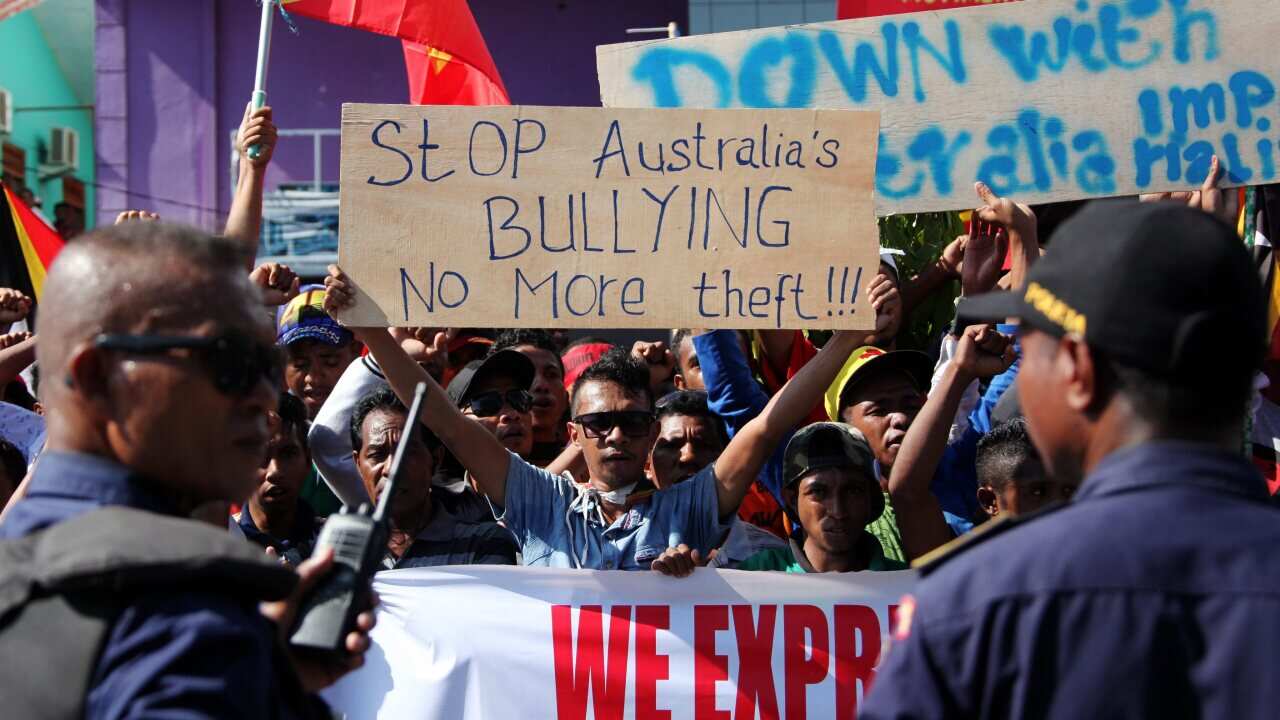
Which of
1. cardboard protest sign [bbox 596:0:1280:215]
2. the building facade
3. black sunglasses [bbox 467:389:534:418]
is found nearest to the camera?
cardboard protest sign [bbox 596:0:1280:215]

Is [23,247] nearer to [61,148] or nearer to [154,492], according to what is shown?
[154,492]

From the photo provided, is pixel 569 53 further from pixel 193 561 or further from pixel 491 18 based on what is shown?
pixel 193 561

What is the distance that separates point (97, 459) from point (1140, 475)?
4.55 ft

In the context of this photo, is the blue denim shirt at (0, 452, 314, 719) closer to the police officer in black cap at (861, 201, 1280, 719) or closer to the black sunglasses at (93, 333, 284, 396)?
the black sunglasses at (93, 333, 284, 396)

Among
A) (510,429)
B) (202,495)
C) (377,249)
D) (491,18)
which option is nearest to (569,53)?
(491,18)

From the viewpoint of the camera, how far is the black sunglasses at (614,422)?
4681 millimetres

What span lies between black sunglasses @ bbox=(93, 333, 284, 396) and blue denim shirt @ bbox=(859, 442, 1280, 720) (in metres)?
0.95

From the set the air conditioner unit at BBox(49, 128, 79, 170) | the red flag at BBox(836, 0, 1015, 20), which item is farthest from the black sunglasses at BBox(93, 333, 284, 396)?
the air conditioner unit at BBox(49, 128, 79, 170)

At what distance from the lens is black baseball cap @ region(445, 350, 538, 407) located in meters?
5.39

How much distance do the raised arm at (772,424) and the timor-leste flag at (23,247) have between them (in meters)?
3.76

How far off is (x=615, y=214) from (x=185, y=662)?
8.92ft

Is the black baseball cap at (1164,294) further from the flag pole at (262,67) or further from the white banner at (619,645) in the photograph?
the flag pole at (262,67)

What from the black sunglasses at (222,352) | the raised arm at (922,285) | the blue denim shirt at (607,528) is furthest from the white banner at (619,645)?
the black sunglasses at (222,352)

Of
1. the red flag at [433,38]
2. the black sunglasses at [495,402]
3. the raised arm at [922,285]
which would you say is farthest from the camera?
the raised arm at [922,285]
